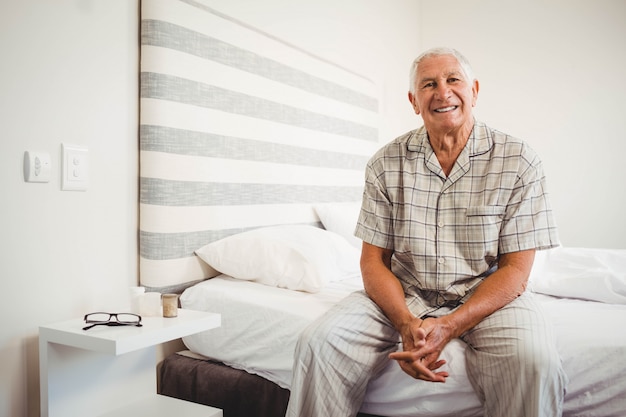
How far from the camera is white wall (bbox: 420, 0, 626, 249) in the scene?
358cm

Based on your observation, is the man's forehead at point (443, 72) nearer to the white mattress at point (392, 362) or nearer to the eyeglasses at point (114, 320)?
the white mattress at point (392, 362)

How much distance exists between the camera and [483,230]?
1.61 m

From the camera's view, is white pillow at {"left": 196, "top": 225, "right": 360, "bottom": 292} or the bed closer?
the bed

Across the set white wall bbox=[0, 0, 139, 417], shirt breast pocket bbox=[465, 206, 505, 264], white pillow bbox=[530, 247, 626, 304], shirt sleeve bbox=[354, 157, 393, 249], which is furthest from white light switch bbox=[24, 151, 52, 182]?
white pillow bbox=[530, 247, 626, 304]

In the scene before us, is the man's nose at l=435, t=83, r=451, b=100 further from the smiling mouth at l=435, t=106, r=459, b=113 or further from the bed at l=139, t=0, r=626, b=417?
the bed at l=139, t=0, r=626, b=417

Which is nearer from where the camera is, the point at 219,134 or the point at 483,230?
the point at 483,230

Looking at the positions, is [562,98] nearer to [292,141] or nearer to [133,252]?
[292,141]

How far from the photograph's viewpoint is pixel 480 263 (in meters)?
1.63

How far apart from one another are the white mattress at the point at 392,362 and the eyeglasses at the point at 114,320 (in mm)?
354

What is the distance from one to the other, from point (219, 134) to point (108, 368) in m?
0.94

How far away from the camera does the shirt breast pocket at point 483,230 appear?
5.28 ft

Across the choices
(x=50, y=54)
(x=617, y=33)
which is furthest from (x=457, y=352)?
(x=617, y=33)

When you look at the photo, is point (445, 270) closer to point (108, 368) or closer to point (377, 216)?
point (377, 216)

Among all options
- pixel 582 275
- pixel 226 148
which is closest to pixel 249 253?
pixel 226 148
